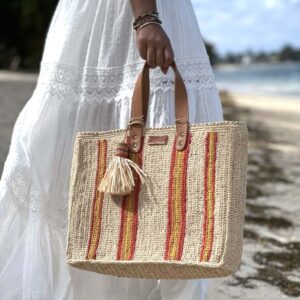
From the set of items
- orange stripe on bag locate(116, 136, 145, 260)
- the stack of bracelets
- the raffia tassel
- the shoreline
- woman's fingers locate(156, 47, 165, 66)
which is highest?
the shoreline

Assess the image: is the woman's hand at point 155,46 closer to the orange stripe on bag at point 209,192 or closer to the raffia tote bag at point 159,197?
the raffia tote bag at point 159,197

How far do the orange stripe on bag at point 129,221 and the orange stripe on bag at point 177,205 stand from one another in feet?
0.35

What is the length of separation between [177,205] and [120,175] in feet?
0.62

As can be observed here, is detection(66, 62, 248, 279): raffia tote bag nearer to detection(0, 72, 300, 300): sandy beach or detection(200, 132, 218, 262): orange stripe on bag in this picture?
detection(200, 132, 218, 262): orange stripe on bag

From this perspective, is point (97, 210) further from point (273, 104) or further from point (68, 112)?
point (273, 104)

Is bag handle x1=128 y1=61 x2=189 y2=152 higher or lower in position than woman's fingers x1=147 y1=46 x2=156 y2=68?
lower

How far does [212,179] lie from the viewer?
71.7 inches

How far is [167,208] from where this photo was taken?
1873 millimetres

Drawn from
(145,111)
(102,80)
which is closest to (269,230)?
(102,80)

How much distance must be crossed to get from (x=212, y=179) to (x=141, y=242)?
28 centimetres

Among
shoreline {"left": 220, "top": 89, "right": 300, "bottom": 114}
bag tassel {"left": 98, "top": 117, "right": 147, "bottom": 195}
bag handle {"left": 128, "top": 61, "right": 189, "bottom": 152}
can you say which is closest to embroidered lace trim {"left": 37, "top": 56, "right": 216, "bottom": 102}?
bag handle {"left": 128, "top": 61, "right": 189, "bottom": 152}

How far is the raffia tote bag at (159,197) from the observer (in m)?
1.80

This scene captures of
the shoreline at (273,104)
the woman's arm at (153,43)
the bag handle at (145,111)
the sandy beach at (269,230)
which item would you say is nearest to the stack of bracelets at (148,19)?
the woman's arm at (153,43)

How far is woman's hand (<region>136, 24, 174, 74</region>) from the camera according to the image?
1.93 metres
